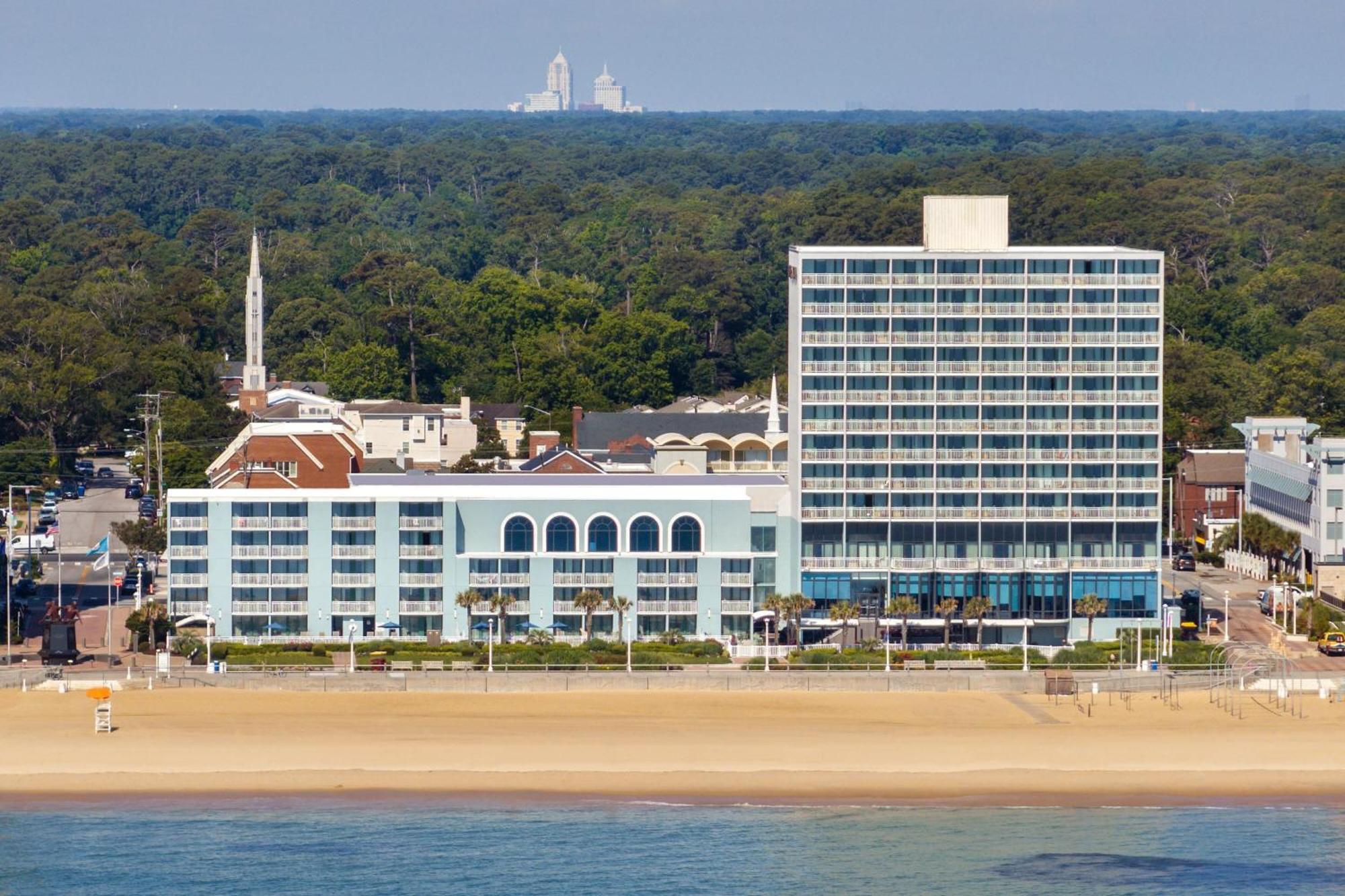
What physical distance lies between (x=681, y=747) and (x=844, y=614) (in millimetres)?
16828

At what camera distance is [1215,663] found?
3848 inches

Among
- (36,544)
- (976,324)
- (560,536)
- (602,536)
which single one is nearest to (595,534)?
(602,536)

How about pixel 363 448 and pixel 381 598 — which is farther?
pixel 363 448

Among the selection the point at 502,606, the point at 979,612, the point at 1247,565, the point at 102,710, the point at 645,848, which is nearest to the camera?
the point at 645,848

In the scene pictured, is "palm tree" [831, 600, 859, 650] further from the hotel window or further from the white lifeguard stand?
the white lifeguard stand

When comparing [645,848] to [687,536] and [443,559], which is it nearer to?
[687,536]

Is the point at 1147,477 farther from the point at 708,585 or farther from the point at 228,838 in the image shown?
the point at 228,838

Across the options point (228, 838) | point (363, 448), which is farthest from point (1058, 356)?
point (363, 448)

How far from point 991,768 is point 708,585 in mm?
22536

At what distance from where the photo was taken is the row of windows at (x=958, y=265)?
102875 mm

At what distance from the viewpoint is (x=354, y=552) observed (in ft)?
339

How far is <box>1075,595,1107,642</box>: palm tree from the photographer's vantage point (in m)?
102

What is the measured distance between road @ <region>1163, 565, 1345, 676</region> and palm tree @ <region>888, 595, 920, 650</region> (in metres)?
13.8

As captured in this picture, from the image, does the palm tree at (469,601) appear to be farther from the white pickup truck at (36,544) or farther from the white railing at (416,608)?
the white pickup truck at (36,544)
